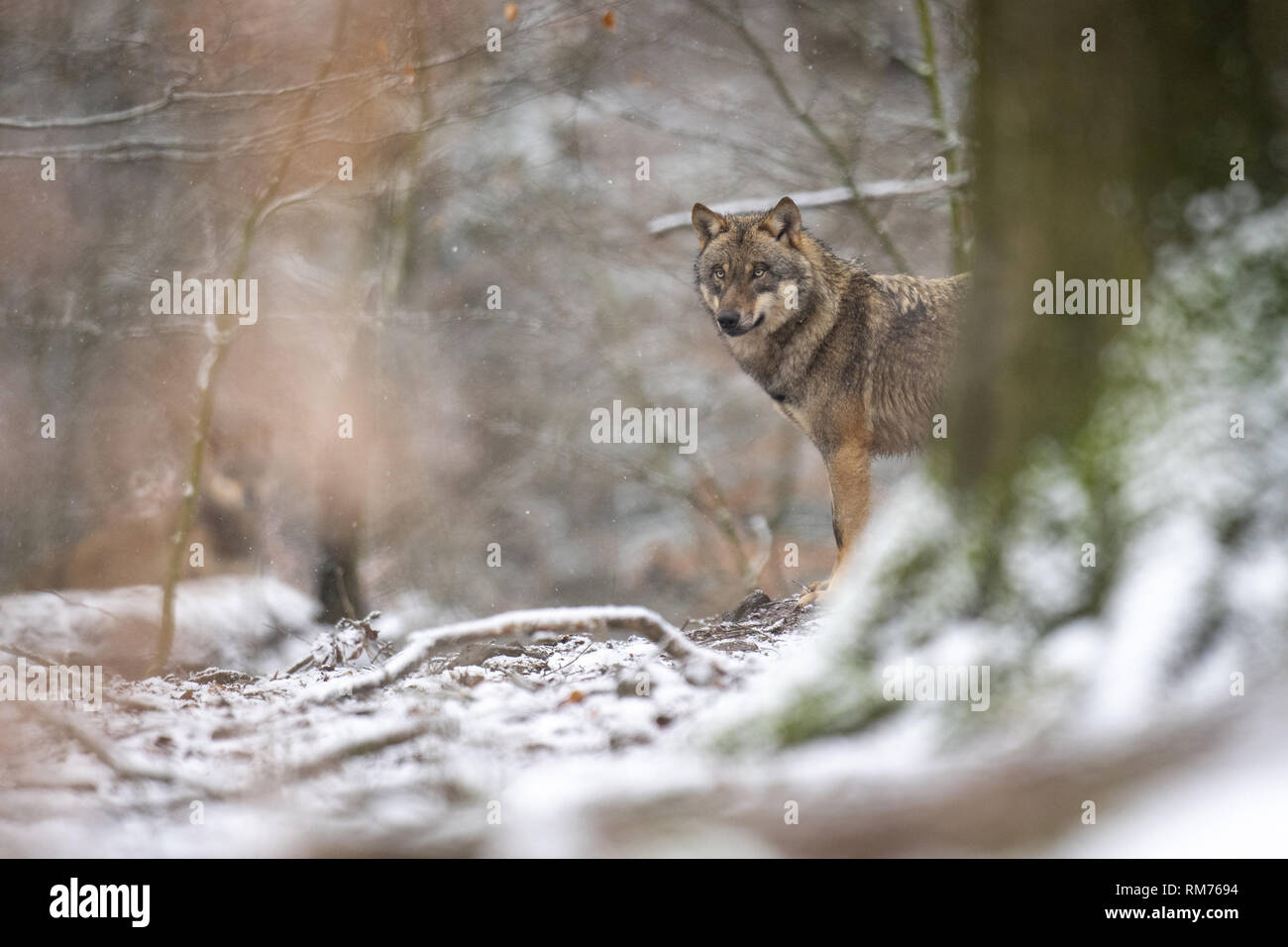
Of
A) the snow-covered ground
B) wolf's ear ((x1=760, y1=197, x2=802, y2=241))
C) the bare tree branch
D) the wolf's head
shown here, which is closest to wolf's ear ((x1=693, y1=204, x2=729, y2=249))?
the wolf's head

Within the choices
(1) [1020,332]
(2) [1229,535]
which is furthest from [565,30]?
(2) [1229,535]

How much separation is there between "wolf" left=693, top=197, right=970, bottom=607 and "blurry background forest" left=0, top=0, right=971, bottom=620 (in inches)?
78.4

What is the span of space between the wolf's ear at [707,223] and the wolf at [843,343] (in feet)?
0.18

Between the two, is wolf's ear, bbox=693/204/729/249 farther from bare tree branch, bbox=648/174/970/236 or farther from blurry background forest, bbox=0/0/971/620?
blurry background forest, bbox=0/0/971/620

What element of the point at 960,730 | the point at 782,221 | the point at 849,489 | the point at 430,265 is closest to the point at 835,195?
the point at 782,221

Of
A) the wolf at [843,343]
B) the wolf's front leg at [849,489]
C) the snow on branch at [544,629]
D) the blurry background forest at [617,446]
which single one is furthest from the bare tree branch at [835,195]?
the snow on branch at [544,629]

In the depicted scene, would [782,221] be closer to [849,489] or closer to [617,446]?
[849,489]

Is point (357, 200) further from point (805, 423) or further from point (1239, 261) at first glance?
point (1239, 261)

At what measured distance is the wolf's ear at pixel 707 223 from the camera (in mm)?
5184

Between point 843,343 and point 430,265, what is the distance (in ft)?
16.3

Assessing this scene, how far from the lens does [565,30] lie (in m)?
8.48

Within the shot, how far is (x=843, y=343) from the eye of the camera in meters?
5.08

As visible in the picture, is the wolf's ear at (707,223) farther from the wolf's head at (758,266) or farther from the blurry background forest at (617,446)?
the blurry background forest at (617,446)

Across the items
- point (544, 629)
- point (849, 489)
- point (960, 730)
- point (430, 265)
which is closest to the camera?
point (960, 730)
